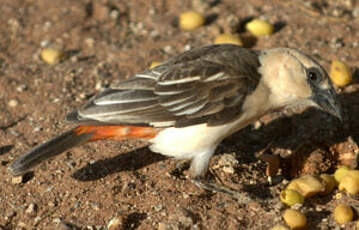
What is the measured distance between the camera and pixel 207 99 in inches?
186

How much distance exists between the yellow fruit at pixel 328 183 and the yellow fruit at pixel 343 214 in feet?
1.18

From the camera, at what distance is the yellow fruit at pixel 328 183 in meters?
4.79

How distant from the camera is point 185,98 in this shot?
15.6ft

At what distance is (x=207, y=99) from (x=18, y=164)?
1.57 m

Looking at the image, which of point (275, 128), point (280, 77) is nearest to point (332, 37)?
point (275, 128)

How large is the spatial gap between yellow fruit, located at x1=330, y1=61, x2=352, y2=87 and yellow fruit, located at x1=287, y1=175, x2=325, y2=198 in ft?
5.23

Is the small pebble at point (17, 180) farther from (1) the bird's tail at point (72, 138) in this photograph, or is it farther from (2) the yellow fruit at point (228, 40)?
(2) the yellow fruit at point (228, 40)

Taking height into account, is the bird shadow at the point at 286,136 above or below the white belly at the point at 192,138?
below

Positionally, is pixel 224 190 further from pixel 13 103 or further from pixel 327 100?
pixel 13 103

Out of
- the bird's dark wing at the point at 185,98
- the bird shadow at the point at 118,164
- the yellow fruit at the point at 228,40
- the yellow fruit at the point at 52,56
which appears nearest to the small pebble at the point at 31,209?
the bird shadow at the point at 118,164

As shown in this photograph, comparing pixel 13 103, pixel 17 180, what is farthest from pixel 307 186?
pixel 13 103

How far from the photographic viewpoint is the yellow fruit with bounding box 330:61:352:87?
5.97 meters

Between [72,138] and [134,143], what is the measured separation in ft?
2.82

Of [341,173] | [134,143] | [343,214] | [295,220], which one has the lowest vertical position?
[341,173]
